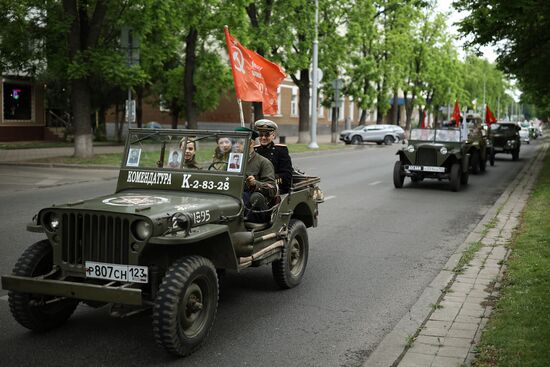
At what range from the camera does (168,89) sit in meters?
35.0

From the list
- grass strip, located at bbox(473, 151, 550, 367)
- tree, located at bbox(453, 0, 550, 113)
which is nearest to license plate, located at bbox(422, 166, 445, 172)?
tree, located at bbox(453, 0, 550, 113)

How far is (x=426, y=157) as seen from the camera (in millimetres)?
16484

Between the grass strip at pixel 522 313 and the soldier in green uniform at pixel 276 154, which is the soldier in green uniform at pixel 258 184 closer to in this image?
the soldier in green uniform at pixel 276 154

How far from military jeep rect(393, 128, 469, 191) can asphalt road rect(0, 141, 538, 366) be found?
270 centimetres

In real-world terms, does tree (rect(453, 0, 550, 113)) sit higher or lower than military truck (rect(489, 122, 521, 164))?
higher

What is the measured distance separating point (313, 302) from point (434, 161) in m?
10.9

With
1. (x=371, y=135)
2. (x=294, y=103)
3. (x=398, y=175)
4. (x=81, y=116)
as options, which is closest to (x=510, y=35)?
(x=398, y=175)

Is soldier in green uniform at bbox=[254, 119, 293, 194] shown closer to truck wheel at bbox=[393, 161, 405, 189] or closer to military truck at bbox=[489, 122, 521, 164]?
truck wheel at bbox=[393, 161, 405, 189]

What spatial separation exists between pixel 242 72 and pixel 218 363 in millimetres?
4545

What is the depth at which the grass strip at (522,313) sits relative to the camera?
4.52 m

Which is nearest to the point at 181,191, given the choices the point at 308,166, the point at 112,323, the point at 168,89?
the point at 112,323

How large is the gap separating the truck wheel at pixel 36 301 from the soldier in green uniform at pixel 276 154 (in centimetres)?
265

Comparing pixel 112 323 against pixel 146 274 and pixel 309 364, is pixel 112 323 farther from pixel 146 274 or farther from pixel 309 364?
pixel 309 364

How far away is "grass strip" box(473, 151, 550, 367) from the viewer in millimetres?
4523
